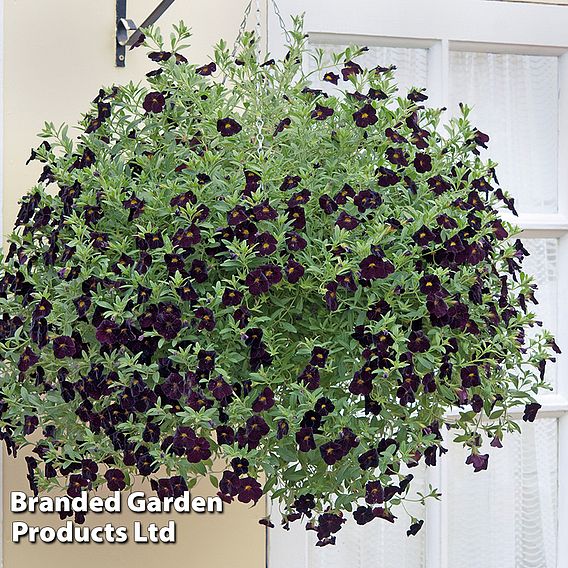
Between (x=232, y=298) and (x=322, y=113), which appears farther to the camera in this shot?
(x=322, y=113)

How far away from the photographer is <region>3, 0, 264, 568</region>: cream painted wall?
172 cm

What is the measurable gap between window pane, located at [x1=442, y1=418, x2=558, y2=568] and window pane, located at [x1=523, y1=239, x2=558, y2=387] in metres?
0.17

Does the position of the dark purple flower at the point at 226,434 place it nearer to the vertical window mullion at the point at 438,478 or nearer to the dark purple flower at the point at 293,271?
the dark purple flower at the point at 293,271

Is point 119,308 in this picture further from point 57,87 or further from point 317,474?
point 57,87

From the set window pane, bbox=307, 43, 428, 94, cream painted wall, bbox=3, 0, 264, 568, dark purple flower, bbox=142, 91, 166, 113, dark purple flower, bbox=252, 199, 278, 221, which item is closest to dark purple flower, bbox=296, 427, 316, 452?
dark purple flower, bbox=252, 199, 278, 221

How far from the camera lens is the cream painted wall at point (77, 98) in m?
1.72

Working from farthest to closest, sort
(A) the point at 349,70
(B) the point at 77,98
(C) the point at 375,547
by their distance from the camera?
(C) the point at 375,547, (B) the point at 77,98, (A) the point at 349,70

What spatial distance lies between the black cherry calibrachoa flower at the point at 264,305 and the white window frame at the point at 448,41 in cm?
70

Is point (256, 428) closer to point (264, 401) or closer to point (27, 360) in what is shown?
point (264, 401)

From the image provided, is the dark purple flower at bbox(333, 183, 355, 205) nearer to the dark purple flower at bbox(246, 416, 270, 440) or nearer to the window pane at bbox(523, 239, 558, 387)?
the dark purple flower at bbox(246, 416, 270, 440)

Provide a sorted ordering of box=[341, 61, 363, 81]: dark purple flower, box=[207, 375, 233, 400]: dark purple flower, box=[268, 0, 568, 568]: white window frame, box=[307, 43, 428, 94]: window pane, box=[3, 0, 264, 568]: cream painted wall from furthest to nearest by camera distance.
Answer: box=[307, 43, 428, 94]: window pane < box=[268, 0, 568, 568]: white window frame < box=[3, 0, 264, 568]: cream painted wall < box=[341, 61, 363, 81]: dark purple flower < box=[207, 375, 233, 400]: dark purple flower

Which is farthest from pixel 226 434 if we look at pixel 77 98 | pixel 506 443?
pixel 506 443

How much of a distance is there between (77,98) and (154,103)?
60 cm

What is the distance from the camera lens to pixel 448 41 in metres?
1.96
